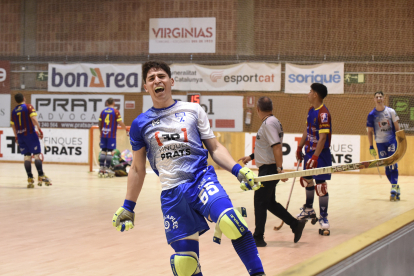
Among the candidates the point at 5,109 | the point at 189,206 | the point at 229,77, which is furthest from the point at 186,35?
the point at 189,206

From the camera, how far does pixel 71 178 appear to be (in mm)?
13258

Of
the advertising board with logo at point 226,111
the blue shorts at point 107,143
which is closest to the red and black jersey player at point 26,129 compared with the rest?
the blue shorts at point 107,143

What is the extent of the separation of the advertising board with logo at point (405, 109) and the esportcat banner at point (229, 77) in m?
4.36

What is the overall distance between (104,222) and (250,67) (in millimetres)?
13418

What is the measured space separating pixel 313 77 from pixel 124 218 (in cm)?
1650

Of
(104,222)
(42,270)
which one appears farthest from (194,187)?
(104,222)

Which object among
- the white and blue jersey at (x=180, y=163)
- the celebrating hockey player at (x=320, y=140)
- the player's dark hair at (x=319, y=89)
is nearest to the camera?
A: the white and blue jersey at (x=180, y=163)

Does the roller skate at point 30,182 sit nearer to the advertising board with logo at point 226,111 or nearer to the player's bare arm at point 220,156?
the player's bare arm at point 220,156

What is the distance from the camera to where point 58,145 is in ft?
57.4

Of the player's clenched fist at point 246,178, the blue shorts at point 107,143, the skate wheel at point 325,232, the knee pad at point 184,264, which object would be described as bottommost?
the skate wheel at point 325,232

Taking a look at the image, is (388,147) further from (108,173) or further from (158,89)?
(108,173)

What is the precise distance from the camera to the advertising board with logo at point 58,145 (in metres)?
17.3

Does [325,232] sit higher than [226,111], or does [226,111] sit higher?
[226,111]

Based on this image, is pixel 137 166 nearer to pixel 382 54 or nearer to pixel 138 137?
pixel 138 137
